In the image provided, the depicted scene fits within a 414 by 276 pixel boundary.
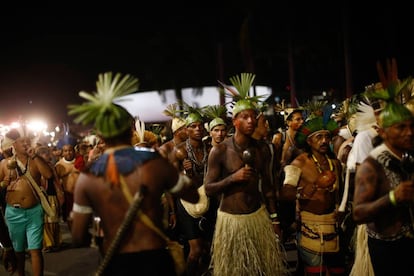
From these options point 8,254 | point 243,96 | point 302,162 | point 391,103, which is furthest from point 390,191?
point 8,254

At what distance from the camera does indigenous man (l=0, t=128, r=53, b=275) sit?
6.95 m

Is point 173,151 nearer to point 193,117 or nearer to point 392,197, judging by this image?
point 193,117

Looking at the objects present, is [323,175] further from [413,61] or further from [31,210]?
[413,61]

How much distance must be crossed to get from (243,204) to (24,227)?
3248 millimetres

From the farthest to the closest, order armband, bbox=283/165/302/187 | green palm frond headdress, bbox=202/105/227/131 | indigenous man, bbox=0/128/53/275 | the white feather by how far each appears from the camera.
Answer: green palm frond headdress, bbox=202/105/227/131 < indigenous man, bbox=0/128/53/275 < armband, bbox=283/165/302/187 < the white feather

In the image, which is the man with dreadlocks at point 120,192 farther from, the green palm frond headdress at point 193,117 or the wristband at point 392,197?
the green palm frond headdress at point 193,117

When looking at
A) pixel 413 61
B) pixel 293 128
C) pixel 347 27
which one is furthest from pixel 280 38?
pixel 293 128

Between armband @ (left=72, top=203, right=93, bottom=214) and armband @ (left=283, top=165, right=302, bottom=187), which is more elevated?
armband @ (left=72, top=203, right=93, bottom=214)

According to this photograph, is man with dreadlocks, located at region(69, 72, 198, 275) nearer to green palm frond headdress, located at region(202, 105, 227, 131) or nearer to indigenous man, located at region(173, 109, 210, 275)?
indigenous man, located at region(173, 109, 210, 275)

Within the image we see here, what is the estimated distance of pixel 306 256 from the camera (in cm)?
572

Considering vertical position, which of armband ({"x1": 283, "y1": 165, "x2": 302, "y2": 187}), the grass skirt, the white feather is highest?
the white feather

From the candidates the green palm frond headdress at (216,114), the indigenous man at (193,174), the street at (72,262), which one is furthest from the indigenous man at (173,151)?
the street at (72,262)

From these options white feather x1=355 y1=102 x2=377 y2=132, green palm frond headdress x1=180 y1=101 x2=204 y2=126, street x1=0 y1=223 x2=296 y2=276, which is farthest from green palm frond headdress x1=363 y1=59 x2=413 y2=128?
street x1=0 y1=223 x2=296 y2=276

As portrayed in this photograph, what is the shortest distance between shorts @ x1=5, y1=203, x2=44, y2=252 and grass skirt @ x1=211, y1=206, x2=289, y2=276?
2.74 m
